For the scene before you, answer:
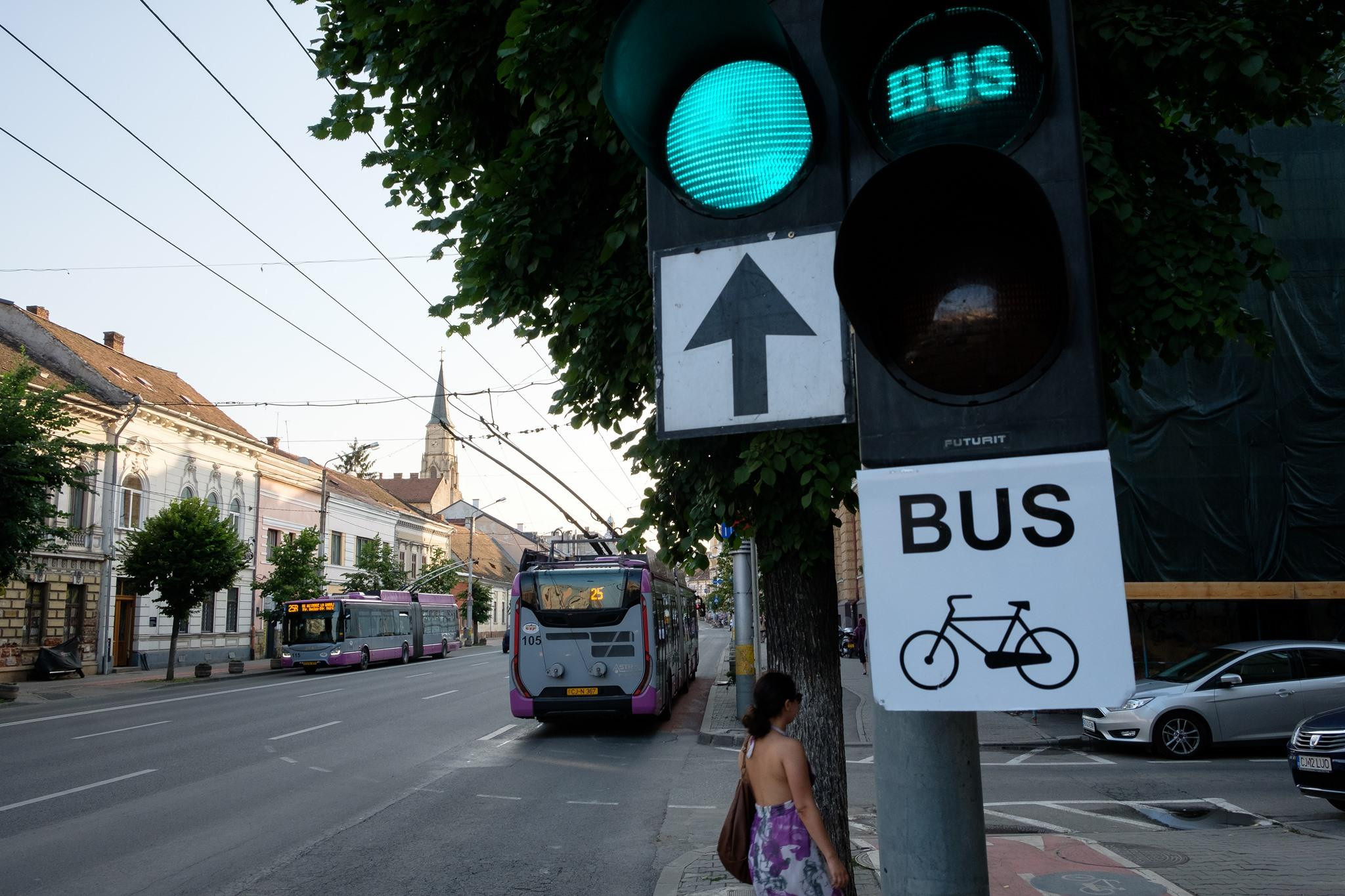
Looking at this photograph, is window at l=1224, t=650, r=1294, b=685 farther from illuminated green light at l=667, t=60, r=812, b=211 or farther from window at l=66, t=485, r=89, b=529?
window at l=66, t=485, r=89, b=529

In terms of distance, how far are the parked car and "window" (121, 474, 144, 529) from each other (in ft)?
120

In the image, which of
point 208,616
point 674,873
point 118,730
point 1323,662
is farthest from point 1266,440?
point 208,616

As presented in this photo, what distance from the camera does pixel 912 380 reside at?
186cm

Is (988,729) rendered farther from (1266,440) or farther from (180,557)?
(180,557)

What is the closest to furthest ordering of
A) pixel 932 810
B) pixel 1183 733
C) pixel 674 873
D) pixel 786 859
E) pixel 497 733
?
pixel 932 810
pixel 786 859
pixel 674 873
pixel 1183 733
pixel 497 733

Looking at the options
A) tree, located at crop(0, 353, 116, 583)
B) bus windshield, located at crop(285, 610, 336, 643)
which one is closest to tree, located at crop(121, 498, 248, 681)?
bus windshield, located at crop(285, 610, 336, 643)

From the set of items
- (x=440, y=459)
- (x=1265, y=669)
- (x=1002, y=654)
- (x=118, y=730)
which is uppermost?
(x=440, y=459)

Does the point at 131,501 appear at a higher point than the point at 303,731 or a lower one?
higher

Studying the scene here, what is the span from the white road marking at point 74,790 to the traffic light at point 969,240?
11.6 metres

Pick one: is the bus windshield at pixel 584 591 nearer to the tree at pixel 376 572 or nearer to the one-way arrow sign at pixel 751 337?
the one-way arrow sign at pixel 751 337

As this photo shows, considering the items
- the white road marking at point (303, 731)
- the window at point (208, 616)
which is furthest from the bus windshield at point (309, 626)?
the white road marking at point (303, 731)

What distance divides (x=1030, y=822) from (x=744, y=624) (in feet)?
24.4

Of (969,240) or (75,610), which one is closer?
(969,240)

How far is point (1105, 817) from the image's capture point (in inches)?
386
